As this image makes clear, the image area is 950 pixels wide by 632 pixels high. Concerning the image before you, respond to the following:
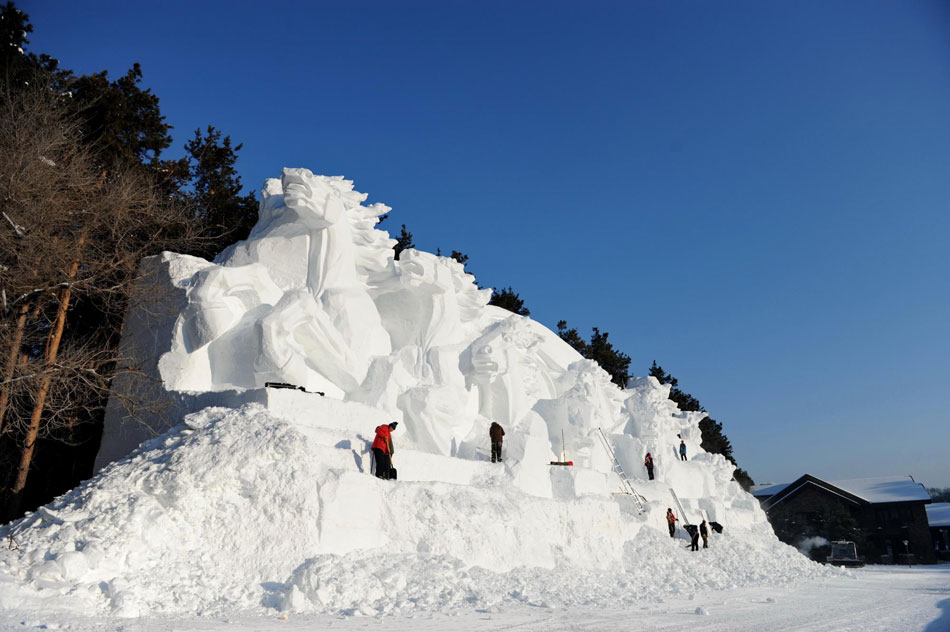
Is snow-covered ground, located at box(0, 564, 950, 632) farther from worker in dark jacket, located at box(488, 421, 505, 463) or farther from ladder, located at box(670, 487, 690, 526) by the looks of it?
ladder, located at box(670, 487, 690, 526)

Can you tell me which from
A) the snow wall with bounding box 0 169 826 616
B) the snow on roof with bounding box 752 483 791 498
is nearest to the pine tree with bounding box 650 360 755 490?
the snow on roof with bounding box 752 483 791 498

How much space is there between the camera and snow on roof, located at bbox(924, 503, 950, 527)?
97.8 feet

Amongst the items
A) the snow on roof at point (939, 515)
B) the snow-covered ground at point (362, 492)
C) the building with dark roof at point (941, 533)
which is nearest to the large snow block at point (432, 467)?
the snow-covered ground at point (362, 492)

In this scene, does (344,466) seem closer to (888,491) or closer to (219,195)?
(219,195)

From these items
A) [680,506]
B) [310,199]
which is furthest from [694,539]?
[310,199]

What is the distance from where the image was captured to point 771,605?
951cm

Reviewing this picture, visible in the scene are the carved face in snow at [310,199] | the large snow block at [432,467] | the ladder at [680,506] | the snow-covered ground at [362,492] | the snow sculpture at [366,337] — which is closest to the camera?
the snow-covered ground at [362,492]

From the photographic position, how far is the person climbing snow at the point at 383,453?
9.88m

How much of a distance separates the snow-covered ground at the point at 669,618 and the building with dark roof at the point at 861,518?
17.2 meters

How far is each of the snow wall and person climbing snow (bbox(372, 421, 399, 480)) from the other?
0.74 ft

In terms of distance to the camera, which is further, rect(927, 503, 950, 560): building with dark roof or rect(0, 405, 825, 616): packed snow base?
rect(927, 503, 950, 560): building with dark roof

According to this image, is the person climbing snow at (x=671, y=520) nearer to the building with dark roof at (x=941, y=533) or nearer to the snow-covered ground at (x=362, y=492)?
the snow-covered ground at (x=362, y=492)

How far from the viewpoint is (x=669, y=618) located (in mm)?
7789

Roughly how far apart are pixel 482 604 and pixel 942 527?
29823 mm
